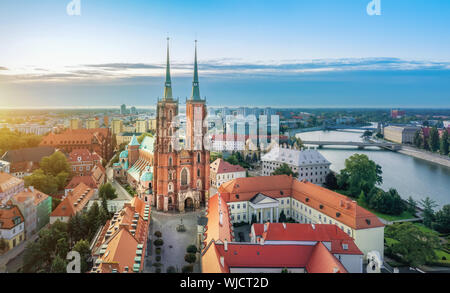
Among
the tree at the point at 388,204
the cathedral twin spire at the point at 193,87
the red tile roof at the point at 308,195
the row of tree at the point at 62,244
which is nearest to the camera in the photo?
the row of tree at the point at 62,244

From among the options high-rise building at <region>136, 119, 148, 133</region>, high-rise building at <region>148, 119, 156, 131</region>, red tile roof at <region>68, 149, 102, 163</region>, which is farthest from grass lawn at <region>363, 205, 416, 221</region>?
high-rise building at <region>148, 119, 156, 131</region>

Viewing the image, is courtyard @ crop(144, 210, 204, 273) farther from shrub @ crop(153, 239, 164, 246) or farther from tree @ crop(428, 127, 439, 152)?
tree @ crop(428, 127, 439, 152)

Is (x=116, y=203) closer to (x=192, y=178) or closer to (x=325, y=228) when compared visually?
(x=192, y=178)

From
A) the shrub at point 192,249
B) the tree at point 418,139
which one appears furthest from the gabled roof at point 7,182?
the tree at point 418,139

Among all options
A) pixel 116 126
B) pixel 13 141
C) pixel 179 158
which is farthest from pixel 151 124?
pixel 179 158

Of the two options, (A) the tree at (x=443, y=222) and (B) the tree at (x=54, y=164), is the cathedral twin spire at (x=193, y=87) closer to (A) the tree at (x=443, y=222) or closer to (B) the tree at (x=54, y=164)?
(B) the tree at (x=54, y=164)

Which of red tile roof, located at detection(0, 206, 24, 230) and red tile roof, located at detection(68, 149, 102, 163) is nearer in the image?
red tile roof, located at detection(0, 206, 24, 230)
